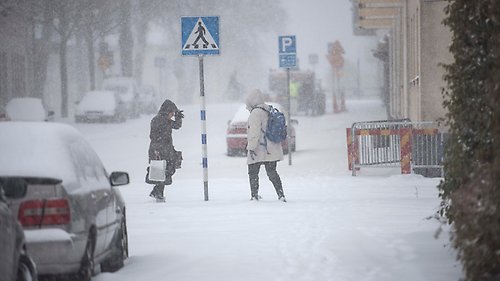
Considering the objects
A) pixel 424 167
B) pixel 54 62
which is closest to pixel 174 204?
pixel 424 167

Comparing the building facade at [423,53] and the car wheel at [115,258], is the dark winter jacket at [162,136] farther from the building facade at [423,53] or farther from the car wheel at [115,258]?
the car wheel at [115,258]

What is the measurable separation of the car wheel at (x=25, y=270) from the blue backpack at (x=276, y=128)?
31.7 ft

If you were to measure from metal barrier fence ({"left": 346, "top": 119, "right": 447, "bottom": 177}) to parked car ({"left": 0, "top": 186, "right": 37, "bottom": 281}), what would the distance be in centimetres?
1416

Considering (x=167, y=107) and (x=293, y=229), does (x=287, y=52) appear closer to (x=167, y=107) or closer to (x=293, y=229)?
(x=167, y=107)

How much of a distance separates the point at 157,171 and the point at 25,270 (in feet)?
33.4

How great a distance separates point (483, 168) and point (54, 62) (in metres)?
68.3

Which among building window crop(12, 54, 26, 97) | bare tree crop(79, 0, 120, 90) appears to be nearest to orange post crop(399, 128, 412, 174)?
bare tree crop(79, 0, 120, 90)

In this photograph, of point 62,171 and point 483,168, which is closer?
point 483,168

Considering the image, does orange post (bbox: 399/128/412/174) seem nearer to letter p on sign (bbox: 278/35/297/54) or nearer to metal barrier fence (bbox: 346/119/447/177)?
metal barrier fence (bbox: 346/119/447/177)

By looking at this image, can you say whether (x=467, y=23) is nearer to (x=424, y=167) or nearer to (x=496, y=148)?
(x=496, y=148)

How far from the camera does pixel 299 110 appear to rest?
55.9 meters

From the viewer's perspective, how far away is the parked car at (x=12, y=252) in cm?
620

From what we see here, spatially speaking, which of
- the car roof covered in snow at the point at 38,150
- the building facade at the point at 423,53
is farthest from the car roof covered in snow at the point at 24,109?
the car roof covered in snow at the point at 38,150

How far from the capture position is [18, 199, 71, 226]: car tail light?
7.76 meters
